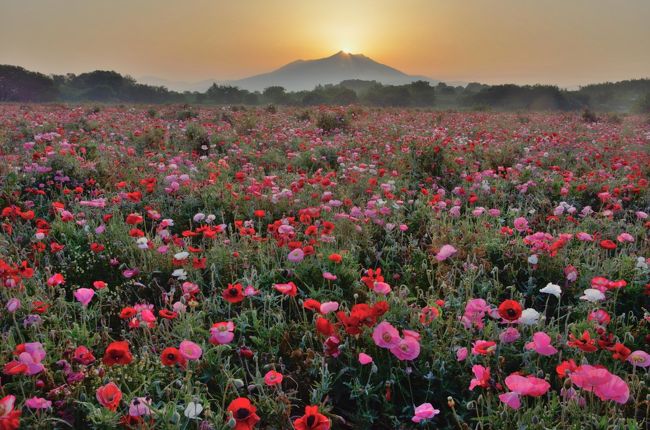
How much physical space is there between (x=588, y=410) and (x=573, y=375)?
454 millimetres

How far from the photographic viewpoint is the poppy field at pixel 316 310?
1.90 metres

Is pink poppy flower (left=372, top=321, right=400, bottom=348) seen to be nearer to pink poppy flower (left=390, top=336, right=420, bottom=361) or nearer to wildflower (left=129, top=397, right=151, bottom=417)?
pink poppy flower (left=390, top=336, right=420, bottom=361)

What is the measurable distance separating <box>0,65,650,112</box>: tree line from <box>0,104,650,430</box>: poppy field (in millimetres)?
29344

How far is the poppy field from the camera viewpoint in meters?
1.90

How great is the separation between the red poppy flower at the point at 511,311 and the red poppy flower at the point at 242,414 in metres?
1.15

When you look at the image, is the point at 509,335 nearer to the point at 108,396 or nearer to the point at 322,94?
the point at 108,396

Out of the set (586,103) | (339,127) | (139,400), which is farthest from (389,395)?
(586,103)

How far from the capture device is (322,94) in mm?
36406

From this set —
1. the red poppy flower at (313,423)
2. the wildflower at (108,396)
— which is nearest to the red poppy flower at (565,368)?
the red poppy flower at (313,423)

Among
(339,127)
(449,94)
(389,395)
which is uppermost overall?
(449,94)

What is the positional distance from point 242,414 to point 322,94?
119ft

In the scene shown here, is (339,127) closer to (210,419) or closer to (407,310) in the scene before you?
(407,310)

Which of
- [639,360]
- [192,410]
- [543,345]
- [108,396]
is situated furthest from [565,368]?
[108,396]

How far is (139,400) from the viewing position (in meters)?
1.67
